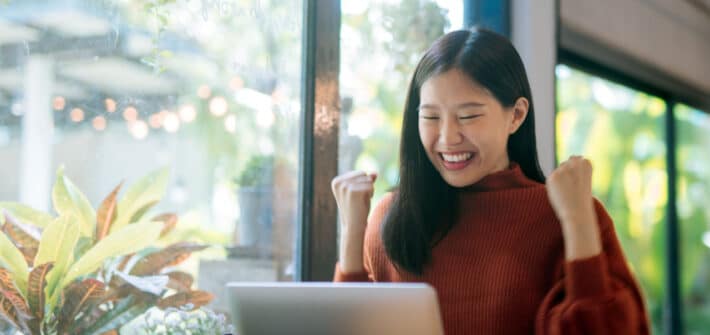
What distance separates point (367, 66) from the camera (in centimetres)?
274

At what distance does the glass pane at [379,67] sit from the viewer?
8.61 feet

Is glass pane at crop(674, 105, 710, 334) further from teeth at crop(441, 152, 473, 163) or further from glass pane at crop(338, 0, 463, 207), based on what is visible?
teeth at crop(441, 152, 473, 163)

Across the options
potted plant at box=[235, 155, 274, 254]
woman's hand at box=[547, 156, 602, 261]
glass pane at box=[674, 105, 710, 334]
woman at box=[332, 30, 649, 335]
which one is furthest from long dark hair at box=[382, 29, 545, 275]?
glass pane at box=[674, 105, 710, 334]

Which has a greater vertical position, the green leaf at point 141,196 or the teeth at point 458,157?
the teeth at point 458,157

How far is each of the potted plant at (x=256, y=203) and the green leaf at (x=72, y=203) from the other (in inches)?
21.4

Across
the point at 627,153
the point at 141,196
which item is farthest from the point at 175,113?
the point at 627,153

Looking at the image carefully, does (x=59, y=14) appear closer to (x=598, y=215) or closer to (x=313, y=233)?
(x=313, y=233)

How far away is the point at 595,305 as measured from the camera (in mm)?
1300

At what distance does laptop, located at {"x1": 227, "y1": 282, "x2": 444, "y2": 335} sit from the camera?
110 cm

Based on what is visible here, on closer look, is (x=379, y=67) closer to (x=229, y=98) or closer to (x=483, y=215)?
(x=229, y=98)

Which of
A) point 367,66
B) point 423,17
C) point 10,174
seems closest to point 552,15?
point 423,17

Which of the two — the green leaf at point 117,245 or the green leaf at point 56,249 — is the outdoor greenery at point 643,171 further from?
the green leaf at point 56,249

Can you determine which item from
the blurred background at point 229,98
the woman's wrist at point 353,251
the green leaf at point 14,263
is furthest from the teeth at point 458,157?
the green leaf at point 14,263

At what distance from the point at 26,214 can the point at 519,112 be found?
1.05m
